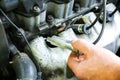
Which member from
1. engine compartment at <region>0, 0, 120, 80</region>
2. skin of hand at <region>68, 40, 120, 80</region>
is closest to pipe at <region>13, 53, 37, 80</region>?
engine compartment at <region>0, 0, 120, 80</region>

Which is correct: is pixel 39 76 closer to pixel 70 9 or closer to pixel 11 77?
pixel 11 77

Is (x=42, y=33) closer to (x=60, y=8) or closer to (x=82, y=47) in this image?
(x=60, y=8)

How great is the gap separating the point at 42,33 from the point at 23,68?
23cm

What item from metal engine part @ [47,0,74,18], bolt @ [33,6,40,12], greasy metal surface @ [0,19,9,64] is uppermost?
bolt @ [33,6,40,12]

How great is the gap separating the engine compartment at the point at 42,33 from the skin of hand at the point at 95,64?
135 mm

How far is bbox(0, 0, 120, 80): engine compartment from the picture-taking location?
0.90 meters

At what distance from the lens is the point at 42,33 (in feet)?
3.53

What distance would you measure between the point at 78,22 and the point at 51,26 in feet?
0.66

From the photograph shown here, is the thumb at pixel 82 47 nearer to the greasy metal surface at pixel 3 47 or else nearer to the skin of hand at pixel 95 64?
the skin of hand at pixel 95 64

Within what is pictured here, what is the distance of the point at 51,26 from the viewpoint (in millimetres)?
1061

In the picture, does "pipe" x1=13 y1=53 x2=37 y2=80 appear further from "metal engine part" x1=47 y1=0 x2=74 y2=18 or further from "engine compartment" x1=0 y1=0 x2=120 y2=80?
"metal engine part" x1=47 y1=0 x2=74 y2=18

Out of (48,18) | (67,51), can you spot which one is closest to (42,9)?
(48,18)

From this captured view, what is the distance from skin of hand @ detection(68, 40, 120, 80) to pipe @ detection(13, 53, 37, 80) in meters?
0.16

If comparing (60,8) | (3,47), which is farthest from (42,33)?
(3,47)
